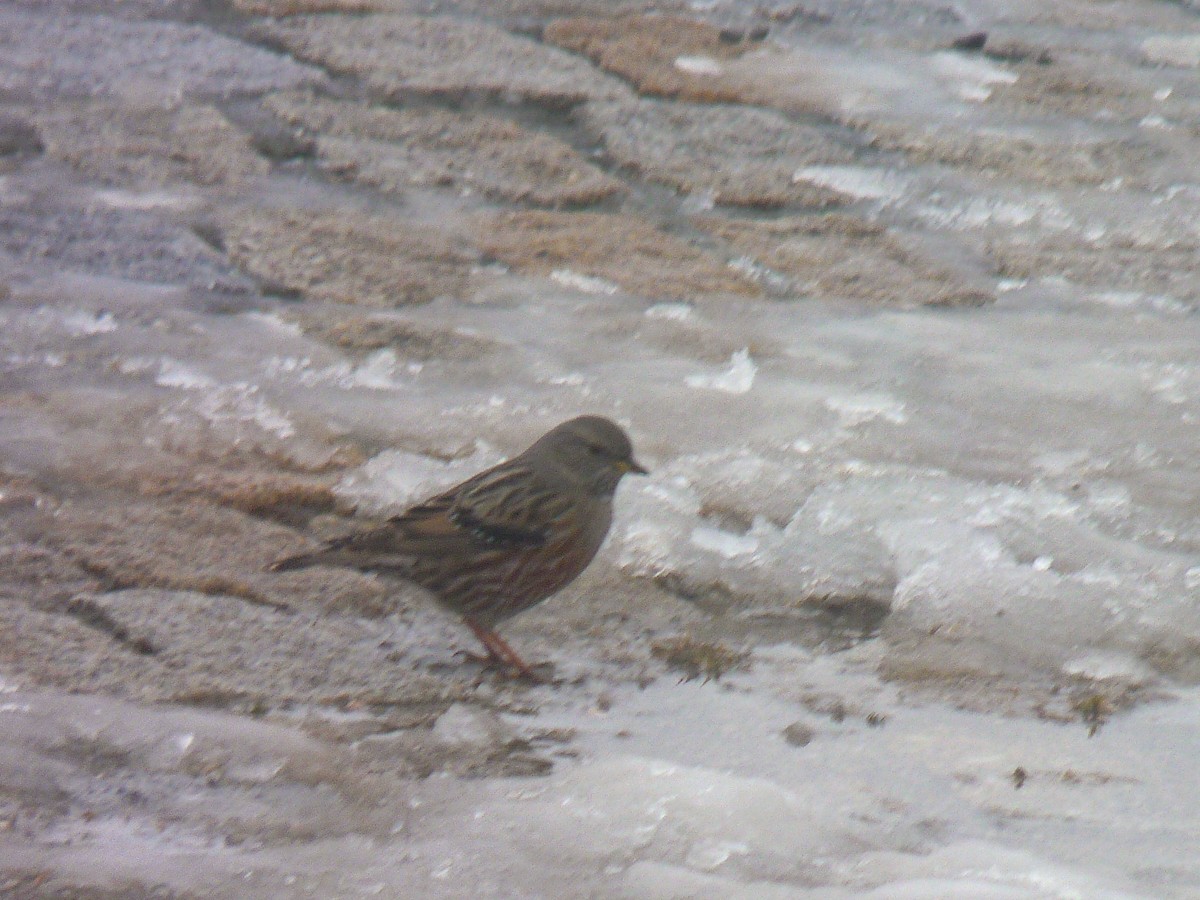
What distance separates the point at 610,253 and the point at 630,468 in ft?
5.01

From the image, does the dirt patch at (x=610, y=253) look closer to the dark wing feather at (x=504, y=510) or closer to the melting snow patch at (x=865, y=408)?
the melting snow patch at (x=865, y=408)

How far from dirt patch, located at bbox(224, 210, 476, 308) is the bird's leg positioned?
1618mm

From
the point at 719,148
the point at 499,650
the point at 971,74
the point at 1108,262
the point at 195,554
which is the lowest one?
the point at 499,650

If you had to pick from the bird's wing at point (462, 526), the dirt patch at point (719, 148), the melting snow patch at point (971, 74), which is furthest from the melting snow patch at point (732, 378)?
the melting snow patch at point (971, 74)

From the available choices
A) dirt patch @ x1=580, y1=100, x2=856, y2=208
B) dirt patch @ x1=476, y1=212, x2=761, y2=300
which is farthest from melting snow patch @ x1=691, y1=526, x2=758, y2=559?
dirt patch @ x1=580, y1=100, x2=856, y2=208

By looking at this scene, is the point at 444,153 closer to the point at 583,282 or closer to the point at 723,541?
the point at 583,282

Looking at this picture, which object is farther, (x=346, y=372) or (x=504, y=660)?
(x=346, y=372)

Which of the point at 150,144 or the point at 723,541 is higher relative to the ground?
the point at 150,144

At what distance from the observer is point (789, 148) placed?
6.23m

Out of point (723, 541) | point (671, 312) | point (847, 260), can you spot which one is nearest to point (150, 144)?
point (671, 312)

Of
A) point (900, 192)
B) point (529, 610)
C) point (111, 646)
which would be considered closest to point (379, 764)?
point (111, 646)

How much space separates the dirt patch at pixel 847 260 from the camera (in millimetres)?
5426

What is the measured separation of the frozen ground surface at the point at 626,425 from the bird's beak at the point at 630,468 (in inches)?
4.8

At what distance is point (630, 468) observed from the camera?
4145mm
